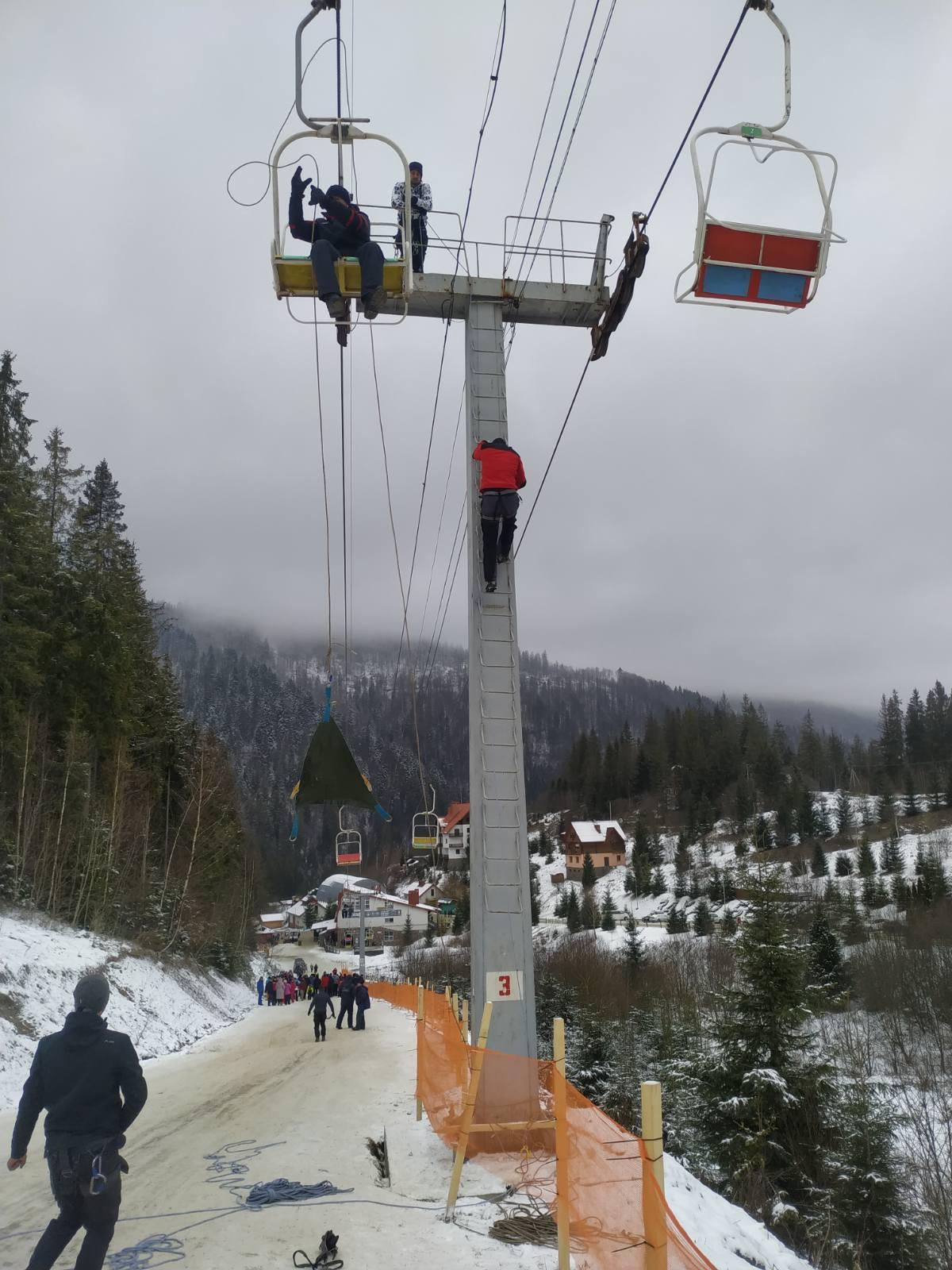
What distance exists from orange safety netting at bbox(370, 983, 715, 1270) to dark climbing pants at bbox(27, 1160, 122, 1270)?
8.61 ft

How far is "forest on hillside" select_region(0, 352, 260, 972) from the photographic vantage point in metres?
29.4

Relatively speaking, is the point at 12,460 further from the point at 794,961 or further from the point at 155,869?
the point at 794,961

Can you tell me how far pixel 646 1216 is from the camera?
4309 mm

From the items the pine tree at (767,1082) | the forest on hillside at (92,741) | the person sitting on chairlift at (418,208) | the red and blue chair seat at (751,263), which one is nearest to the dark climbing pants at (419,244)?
the person sitting on chairlift at (418,208)

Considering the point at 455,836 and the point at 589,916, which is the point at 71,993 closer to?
the point at 589,916

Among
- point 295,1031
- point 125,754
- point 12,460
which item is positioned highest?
point 12,460

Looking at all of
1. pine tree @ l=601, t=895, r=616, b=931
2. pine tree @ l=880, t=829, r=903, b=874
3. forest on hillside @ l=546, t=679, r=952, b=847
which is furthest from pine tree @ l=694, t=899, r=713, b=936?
forest on hillside @ l=546, t=679, r=952, b=847

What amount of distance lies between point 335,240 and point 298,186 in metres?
0.60

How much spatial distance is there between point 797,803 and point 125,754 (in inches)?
3417

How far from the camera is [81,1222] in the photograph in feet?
15.5

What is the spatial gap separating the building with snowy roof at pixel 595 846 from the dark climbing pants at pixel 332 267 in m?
110

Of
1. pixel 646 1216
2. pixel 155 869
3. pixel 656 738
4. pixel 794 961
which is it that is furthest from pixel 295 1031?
pixel 656 738

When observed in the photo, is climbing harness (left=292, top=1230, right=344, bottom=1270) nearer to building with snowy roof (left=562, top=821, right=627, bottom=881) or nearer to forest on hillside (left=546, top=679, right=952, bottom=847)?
forest on hillside (left=546, top=679, right=952, bottom=847)

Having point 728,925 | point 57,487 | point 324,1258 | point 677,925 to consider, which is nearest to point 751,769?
point 677,925
